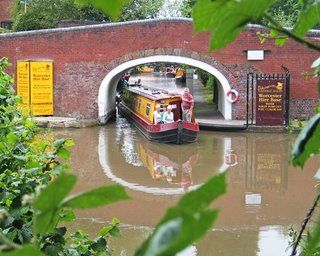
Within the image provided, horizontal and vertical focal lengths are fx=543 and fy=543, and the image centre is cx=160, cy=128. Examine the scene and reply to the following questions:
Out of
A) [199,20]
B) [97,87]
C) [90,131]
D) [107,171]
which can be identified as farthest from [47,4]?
[199,20]

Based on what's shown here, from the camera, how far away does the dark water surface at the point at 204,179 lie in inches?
319

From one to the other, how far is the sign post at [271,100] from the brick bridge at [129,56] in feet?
4.29

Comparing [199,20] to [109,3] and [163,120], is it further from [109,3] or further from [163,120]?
[163,120]

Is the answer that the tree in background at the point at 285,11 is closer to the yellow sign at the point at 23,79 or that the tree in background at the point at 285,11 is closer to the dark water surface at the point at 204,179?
the dark water surface at the point at 204,179

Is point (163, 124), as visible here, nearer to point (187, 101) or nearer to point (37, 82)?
point (187, 101)

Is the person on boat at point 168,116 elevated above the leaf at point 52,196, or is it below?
below

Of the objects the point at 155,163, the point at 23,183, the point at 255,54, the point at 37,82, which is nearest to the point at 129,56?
the point at 37,82

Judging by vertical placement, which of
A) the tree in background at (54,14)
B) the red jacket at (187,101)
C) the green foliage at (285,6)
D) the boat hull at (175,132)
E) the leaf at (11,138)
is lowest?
the boat hull at (175,132)

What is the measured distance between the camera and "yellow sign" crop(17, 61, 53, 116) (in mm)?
19016

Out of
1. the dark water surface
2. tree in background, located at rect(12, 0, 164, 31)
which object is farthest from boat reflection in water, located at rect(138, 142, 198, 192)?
tree in background, located at rect(12, 0, 164, 31)

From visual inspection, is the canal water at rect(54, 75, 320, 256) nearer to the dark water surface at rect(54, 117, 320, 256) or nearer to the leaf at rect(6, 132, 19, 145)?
the dark water surface at rect(54, 117, 320, 256)

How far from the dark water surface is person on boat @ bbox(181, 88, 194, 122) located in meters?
0.84

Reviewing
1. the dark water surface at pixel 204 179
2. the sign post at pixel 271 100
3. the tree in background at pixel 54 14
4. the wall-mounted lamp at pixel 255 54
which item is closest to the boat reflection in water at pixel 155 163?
the dark water surface at pixel 204 179

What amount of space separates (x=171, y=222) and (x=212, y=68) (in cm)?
1845
